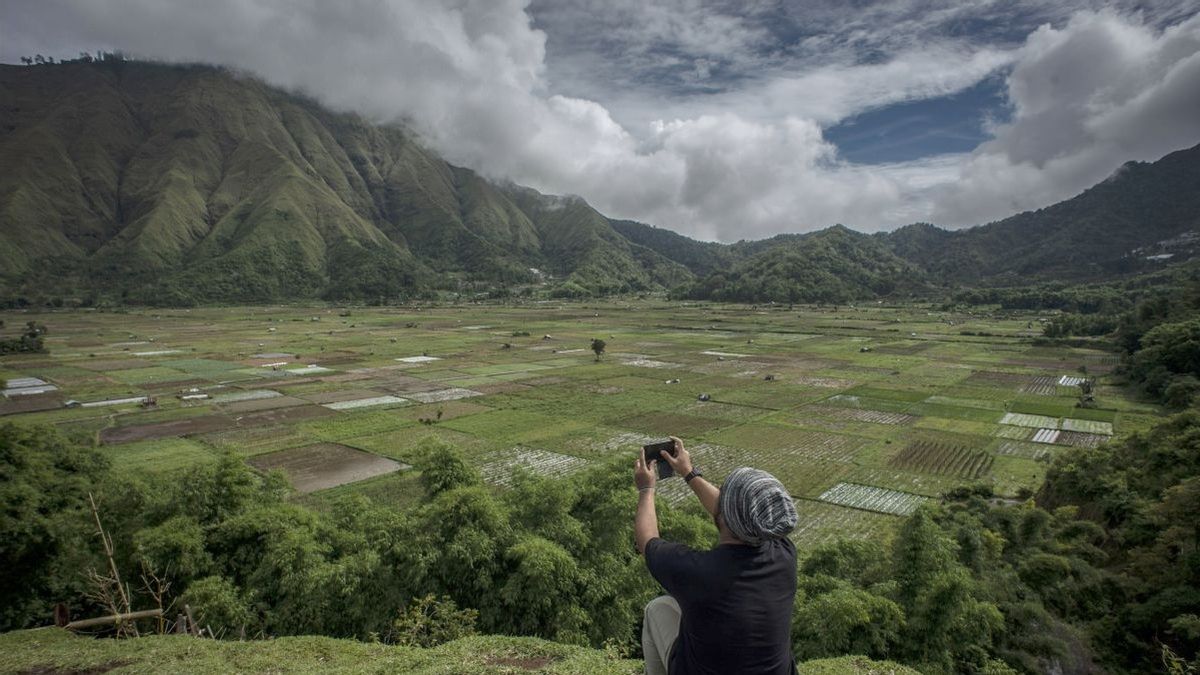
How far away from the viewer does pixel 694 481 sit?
3936 millimetres

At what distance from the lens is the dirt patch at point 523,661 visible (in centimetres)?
849

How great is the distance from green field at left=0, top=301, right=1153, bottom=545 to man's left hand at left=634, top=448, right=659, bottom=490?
18.3 metres

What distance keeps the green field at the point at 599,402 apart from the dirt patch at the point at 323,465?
1267 millimetres

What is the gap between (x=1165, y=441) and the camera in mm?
25766

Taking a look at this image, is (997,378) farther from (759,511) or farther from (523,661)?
A: (759,511)

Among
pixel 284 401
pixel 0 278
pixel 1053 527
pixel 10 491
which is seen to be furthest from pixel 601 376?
pixel 0 278

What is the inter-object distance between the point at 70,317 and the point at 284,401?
128718 millimetres

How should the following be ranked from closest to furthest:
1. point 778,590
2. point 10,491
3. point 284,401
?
point 778,590, point 10,491, point 284,401

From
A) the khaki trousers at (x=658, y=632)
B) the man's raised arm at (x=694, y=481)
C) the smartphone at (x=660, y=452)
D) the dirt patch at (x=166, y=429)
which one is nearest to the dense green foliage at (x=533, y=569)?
the khaki trousers at (x=658, y=632)

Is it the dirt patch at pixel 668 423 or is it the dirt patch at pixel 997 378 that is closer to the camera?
the dirt patch at pixel 668 423

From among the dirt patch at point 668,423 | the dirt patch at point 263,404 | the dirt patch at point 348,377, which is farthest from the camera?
the dirt patch at point 348,377

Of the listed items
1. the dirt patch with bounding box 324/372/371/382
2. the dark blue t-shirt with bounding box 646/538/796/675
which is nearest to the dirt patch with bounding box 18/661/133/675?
the dark blue t-shirt with bounding box 646/538/796/675

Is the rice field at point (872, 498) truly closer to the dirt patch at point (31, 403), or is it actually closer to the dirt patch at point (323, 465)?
the dirt patch at point (323, 465)

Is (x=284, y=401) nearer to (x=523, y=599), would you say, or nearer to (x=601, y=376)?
(x=601, y=376)
